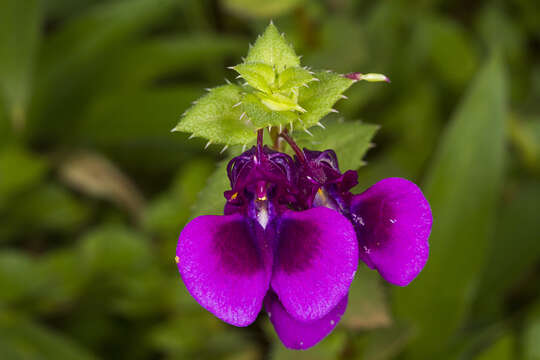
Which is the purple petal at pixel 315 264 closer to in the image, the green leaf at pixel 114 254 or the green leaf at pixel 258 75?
the green leaf at pixel 258 75

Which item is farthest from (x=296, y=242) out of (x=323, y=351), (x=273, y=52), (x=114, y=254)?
(x=114, y=254)

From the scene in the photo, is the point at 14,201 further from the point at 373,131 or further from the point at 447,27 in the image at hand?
the point at 447,27

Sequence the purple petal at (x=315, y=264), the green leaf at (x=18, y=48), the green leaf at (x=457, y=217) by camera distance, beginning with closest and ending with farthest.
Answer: the purple petal at (x=315, y=264)
the green leaf at (x=457, y=217)
the green leaf at (x=18, y=48)

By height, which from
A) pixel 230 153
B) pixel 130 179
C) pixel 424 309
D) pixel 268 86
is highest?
pixel 268 86

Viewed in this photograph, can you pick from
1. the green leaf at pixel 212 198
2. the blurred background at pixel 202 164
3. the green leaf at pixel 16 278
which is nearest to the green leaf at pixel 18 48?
the blurred background at pixel 202 164

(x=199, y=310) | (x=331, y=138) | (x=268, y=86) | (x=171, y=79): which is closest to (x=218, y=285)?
(x=268, y=86)

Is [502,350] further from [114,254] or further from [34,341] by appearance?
[34,341]
